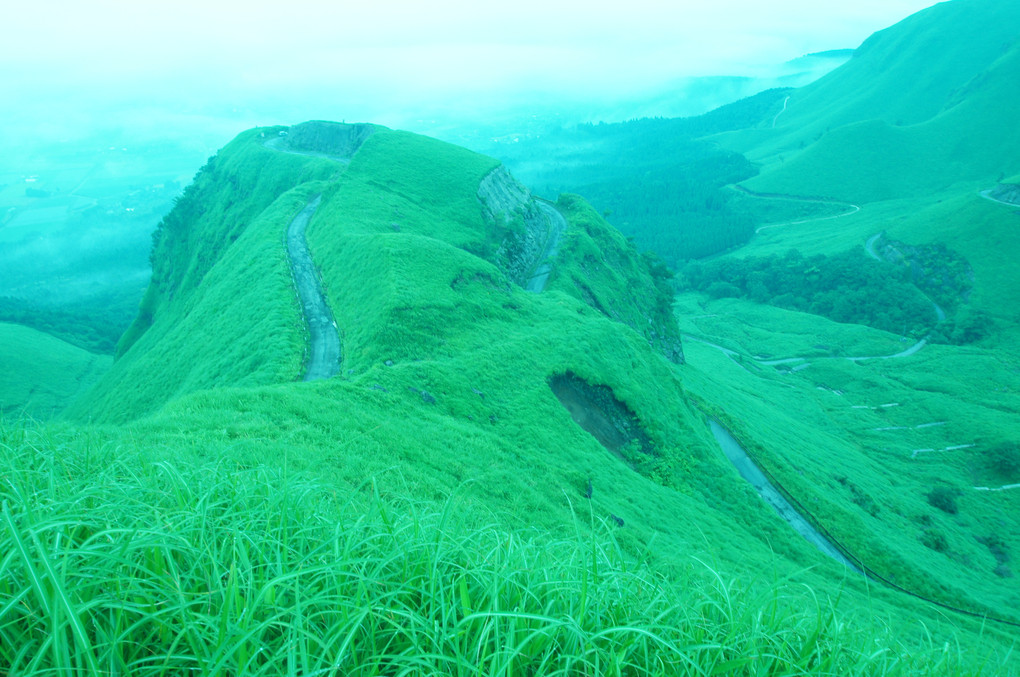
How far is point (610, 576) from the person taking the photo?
5492 mm

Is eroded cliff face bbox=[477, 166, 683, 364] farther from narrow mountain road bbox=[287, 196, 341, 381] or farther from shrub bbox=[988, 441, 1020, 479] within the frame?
shrub bbox=[988, 441, 1020, 479]

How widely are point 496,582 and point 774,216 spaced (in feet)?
687

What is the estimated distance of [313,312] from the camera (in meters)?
33.9

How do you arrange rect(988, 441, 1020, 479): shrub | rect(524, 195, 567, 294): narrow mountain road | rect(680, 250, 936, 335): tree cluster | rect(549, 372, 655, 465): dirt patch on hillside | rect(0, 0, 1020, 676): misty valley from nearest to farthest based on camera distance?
rect(0, 0, 1020, 676): misty valley < rect(549, 372, 655, 465): dirt patch on hillside < rect(524, 195, 567, 294): narrow mountain road < rect(988, 441, 1020, 479): shrub < rect(680, 250, 936, 335): tree cluster

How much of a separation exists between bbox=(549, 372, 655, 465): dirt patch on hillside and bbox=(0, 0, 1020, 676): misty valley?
20 cm

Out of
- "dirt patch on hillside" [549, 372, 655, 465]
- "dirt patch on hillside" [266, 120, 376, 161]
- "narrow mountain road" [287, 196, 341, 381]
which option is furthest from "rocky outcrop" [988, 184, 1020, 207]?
"narrow mountain road" [287, 196, 341, 381]

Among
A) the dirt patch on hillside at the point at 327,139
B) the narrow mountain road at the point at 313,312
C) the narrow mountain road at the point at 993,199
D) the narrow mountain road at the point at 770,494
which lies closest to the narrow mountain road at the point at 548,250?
the narrow mountain road at the point at 313,312

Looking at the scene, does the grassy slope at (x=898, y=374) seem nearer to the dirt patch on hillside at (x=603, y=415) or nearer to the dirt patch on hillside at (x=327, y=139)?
the dirt patch on hillside at (x=603, y=415)

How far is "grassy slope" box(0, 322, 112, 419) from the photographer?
211 feet

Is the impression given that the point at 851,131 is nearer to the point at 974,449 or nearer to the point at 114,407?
the point at 974,449

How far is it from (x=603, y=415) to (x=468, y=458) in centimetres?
→ 1243

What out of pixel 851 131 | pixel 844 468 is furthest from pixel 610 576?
pixel 851 131

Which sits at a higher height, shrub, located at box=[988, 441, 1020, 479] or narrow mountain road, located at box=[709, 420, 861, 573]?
narrow mountain road, located at box=[709, 420, 861, 573]

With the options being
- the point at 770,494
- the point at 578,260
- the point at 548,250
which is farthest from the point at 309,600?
the point at 548,250
